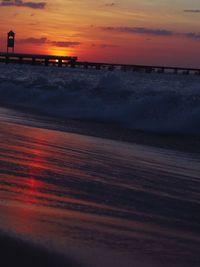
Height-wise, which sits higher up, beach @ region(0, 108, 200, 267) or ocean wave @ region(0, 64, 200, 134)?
beach @ region(0, 108, 200, 267)

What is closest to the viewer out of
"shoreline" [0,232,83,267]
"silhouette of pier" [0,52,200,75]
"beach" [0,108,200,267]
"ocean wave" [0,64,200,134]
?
"shoreline" [0,232,83,267]

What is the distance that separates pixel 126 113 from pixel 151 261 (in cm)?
1250

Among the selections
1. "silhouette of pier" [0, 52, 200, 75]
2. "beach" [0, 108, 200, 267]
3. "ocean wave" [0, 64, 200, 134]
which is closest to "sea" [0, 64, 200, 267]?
"beach" [0, 108, 200, 267]

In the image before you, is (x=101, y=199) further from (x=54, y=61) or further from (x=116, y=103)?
(x=54, y=61)

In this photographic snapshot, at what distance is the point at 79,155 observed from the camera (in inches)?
253

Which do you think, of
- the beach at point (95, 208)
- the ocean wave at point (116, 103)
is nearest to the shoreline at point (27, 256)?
the beach at point (95, 208)

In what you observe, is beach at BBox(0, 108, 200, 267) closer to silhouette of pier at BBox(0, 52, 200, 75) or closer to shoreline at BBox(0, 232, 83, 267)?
shoreline at BBox(0, 232, 83, 267)

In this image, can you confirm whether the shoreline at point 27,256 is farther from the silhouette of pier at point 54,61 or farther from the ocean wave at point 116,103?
the silhouette of pier at point 54,61

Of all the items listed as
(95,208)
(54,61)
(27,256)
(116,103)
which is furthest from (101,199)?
(54,61)

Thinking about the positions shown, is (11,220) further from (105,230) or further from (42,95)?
(42,95)

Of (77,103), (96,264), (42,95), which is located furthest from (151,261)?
(42,95)

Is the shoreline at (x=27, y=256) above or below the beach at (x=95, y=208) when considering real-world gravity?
above

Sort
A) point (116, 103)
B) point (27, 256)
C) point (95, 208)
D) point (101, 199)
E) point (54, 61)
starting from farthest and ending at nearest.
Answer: point (54, 61), point (116, 103), point (101, 199), point (95, 208), point (27, 256)

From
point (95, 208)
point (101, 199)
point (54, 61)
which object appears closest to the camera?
point (95, 208)
